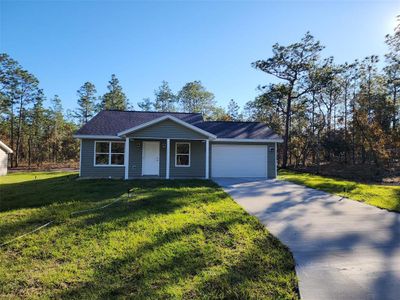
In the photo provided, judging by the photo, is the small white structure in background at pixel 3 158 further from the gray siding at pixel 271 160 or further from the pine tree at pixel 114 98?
the gray siding at pixel 271 160

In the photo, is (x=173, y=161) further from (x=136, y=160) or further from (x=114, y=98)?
(x=114, y=98)

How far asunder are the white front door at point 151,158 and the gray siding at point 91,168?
1362 mm

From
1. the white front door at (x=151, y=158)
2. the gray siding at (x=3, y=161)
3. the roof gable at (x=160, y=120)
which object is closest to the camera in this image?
the roof gable at (x=160, y=120)

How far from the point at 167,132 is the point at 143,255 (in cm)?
1016

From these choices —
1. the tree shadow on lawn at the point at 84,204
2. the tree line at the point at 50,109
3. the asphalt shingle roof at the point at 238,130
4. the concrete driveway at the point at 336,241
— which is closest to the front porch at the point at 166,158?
the asphalt shingle roof at the point at 238,130

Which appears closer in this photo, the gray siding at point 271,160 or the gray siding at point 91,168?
the gray siding at point 91,168

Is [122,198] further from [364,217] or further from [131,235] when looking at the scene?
[364,217]

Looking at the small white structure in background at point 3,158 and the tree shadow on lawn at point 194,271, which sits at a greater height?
the small white structure in background at point 3,158

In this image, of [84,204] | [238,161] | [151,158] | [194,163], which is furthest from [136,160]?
[84,204]

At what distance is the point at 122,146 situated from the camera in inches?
586

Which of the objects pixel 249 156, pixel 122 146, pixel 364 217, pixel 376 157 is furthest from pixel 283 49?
pixel 364 217

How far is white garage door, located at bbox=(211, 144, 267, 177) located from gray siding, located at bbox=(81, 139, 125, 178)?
5386mm

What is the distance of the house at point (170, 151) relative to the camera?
46.2ft

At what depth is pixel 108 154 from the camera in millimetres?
14648
